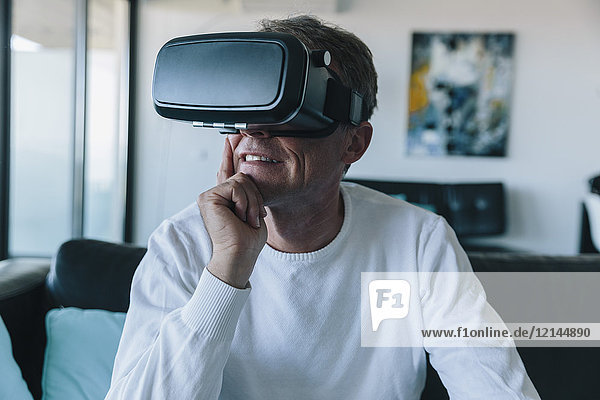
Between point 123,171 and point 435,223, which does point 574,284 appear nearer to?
point 435,223

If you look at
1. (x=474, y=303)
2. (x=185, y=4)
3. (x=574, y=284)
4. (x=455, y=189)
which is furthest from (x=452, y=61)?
(x=474, y=303)

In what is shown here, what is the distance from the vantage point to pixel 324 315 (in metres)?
1.01

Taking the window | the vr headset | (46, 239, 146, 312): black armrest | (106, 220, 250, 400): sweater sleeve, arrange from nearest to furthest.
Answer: the vr headset < (106, 220, 250, 400): sweater sleeve < (46, 239, 146, 312): black armrest < the window

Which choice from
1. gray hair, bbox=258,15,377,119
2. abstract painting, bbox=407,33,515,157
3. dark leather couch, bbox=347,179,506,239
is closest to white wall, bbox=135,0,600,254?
abstract painting, bbox=407,33,515,157

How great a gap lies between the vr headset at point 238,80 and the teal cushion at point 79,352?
66 cm

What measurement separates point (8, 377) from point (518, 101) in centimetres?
405

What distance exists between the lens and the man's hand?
0.86m

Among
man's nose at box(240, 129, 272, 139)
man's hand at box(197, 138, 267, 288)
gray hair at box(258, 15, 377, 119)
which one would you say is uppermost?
gray hair at box(258, 15, 377, 119)

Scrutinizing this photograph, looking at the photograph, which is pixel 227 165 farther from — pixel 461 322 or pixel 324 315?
pixel 461 322

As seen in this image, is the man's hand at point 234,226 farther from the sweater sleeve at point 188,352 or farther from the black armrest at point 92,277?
the black armrest at point 92,277

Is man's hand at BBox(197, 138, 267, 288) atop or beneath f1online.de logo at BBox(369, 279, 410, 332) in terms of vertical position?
atop

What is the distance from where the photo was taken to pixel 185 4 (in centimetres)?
451

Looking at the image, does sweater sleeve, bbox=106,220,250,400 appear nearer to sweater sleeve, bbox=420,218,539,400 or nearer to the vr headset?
the vr headset

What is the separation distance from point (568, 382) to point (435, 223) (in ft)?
1.53
